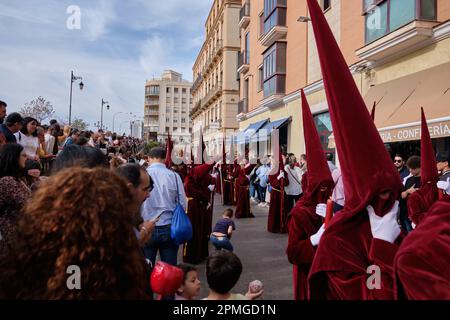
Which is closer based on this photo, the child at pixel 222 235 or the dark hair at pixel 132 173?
the dark hair at pixel 132 173

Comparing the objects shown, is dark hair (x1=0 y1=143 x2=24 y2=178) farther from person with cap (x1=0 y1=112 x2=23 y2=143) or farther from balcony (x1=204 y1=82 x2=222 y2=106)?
balcony (x1=204 y1=82 x2=222 y2=106)

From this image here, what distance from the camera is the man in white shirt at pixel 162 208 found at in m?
4.77

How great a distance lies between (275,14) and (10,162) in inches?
753

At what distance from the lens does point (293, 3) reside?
63.9ft

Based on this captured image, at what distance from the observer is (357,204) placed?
8.11 feet

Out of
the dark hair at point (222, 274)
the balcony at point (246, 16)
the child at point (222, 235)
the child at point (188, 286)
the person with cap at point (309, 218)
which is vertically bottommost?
the child at point (222, 235)

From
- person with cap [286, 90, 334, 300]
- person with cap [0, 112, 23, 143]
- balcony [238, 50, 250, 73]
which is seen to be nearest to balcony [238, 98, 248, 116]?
balcony [238, 50, 250, 73]

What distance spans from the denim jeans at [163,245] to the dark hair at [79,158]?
8.04 ft

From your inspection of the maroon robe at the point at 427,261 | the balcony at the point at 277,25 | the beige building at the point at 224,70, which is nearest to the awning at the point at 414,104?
the maroon robe at the point at 427,261

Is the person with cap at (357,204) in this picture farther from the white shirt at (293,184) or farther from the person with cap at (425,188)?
the white shirt at (293,184)

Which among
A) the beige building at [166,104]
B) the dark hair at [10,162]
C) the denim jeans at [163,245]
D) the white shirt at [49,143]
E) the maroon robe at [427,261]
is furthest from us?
the beige building at [166,104]

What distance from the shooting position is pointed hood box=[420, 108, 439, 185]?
523cm
